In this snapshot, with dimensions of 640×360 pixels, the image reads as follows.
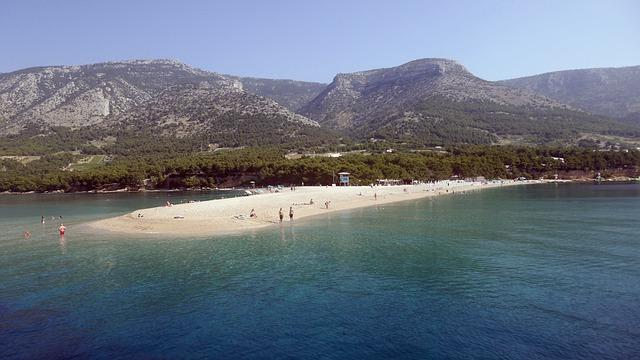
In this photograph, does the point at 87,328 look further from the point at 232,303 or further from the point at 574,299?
the point at 574,299

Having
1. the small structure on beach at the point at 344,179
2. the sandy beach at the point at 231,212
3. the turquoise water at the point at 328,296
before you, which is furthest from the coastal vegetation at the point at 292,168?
the turquoise water at the point at 328,296

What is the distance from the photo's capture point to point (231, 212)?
5622cm

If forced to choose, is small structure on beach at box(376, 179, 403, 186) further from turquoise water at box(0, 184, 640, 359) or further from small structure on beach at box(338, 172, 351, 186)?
turquoise water at box(0, 184, 640, 359)

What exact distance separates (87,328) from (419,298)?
13.8 metres

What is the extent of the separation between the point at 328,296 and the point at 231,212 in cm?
3524

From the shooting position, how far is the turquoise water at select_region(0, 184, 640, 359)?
1684cm

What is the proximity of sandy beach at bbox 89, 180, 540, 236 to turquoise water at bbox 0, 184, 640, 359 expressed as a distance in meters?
6.06

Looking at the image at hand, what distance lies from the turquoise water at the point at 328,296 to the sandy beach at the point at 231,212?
606 cm

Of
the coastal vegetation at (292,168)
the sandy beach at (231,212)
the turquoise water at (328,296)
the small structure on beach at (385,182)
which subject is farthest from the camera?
the coastal vegetation at (292,168)

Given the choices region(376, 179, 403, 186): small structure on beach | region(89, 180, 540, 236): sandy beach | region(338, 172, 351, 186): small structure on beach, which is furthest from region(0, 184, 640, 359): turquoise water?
region(376, 179, 403, 186): small structure on beach

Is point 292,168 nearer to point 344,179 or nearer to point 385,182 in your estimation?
point 344,179

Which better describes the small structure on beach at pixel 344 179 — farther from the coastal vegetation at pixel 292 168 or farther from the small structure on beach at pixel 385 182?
the small structure on beach at pixel 385 182

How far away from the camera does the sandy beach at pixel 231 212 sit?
4697cm

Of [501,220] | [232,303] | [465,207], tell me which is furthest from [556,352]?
[465,207]
